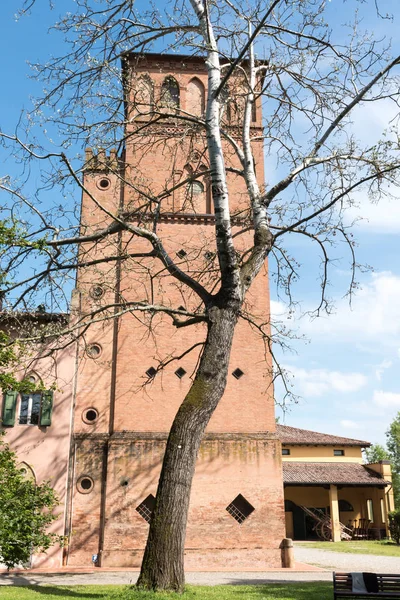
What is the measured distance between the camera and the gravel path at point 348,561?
16109 mm

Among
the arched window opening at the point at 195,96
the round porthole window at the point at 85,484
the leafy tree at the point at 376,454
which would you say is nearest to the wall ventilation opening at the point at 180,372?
the round porthole window at the point at 85,484

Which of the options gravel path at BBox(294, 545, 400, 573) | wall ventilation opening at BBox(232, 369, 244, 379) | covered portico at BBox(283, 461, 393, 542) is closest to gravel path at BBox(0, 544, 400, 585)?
gravel path at BBox(294, 545, 400, 573)

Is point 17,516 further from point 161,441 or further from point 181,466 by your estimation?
point 161,441

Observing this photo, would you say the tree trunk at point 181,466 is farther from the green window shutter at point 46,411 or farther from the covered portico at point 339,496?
the covered portico at point 339,496

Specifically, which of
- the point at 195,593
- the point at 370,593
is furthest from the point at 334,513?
the point at 195,593

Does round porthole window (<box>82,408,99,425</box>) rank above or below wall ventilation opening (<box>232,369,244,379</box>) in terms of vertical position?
below

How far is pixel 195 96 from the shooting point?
64.4 ft

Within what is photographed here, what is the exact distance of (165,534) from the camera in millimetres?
6488

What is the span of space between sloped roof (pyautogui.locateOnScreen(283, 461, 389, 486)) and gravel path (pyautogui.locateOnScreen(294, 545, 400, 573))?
684cm

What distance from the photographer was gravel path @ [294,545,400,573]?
52.9 ft

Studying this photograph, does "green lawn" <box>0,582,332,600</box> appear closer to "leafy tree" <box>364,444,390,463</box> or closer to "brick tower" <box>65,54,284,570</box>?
"brick tower" <box>65,54,284,570</box>

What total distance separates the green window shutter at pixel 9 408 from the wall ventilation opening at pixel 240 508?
650 cm

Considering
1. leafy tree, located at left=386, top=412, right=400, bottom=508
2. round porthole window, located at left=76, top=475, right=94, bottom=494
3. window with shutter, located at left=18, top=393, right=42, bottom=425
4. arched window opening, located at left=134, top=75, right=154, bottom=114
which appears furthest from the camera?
leafy tree, located at left=386, top=412, right=400, bottom=508

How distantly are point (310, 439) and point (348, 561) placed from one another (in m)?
15.6
